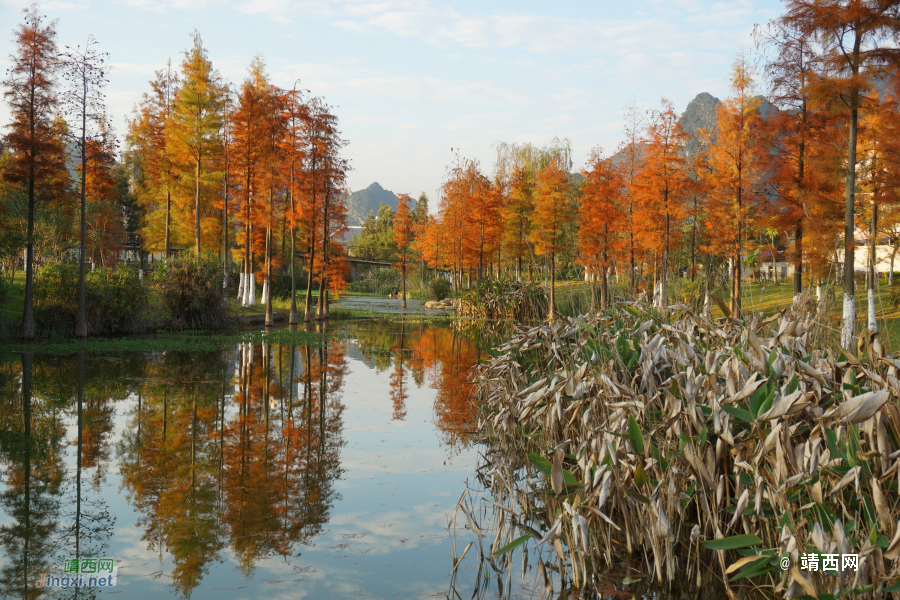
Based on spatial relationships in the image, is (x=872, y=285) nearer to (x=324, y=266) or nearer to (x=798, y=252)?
(x=798, y=252)

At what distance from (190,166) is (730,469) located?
100.0 feet

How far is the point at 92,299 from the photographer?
17422 mm

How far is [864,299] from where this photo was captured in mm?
18547

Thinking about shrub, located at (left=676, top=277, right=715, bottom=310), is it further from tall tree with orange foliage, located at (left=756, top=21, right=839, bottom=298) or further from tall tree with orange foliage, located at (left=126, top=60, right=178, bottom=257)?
tall tree with orange foliage, located at (left=126, top=60, right=178, bottom=257)

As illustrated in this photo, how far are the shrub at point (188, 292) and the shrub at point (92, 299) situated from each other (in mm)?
707

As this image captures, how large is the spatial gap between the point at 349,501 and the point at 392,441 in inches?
85.2

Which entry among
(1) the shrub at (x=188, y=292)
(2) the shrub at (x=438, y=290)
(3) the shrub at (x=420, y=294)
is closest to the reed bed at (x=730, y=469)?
(1) the shrub at (x=188, y=292)

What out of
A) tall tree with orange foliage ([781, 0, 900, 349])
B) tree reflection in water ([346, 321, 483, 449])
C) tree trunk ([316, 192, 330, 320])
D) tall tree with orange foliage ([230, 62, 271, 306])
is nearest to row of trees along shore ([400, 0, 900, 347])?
tall tree with orange foliage ([781, 0, 900, 349])

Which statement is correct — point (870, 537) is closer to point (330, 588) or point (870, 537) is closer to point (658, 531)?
point (658, 531)

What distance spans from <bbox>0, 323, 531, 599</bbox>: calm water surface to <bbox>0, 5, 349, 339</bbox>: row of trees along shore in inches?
339

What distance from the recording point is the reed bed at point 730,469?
2.96 meters

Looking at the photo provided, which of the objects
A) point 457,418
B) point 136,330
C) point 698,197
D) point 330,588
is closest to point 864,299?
point 698,197

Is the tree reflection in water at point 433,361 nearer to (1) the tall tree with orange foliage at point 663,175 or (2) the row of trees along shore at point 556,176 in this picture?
(2) the row of trees along shore at point 556,176
